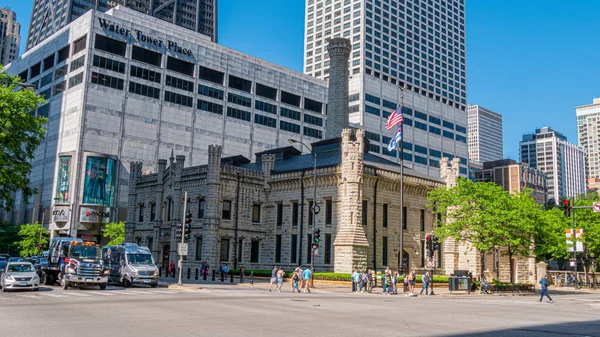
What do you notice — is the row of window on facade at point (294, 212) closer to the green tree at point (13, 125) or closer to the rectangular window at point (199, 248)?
the rectangular window at point (199, 248)

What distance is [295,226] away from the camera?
2158 inches

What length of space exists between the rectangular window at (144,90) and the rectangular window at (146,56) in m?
4.65

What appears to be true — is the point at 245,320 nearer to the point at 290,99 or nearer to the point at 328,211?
the point at 328,211

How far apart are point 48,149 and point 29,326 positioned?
294 ft

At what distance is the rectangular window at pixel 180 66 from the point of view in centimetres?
10275

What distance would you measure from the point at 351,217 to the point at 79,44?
67925mm

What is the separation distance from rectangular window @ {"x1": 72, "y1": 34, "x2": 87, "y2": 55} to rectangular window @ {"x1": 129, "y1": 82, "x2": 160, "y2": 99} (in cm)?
978

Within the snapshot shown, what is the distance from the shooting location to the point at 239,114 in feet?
366

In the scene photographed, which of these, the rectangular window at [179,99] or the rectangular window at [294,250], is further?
the rectangular window at [179,99]

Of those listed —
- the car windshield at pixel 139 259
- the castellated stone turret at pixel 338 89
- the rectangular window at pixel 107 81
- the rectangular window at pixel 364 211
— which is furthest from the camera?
the rectangular window at pixel 107 81

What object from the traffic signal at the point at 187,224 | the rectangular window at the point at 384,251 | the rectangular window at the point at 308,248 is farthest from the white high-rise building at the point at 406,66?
the traffic signal at the point at 187,224

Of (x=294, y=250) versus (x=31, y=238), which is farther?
(x=31, y=238)

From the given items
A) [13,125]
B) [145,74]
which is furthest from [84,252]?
[145,74]

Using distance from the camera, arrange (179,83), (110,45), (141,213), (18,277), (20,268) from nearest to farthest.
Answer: (18,277) → (20,268) → (141,213) → (110,45) → (179,83)
